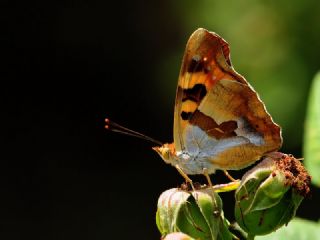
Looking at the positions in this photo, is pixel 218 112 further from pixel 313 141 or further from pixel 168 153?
pixel 313 141

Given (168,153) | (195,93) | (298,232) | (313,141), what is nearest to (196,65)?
(195,93)

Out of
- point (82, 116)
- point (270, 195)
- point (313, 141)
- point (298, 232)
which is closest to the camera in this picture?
point (270, 195)

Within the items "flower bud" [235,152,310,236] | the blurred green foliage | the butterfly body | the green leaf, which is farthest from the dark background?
"flower bud" [235,152,310,236]

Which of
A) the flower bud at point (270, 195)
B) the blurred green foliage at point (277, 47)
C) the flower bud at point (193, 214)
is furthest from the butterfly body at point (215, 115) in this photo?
the blurred green foliage at point (277, 47)

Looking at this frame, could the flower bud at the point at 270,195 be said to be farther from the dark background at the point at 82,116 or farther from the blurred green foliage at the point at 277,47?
the dark background at the point at 82,116

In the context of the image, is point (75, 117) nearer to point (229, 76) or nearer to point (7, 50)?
point (7, 50)

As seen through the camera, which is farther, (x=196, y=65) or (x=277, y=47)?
(x=277, y=47)

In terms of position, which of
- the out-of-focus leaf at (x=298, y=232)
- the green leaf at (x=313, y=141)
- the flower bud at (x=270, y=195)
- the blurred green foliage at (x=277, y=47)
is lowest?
the out-of-focus leaf at (x=298, y=232)

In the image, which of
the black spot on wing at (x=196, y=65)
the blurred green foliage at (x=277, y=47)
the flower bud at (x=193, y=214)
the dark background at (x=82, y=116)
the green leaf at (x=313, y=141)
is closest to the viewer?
the flower bud at (x=193, y=214)
